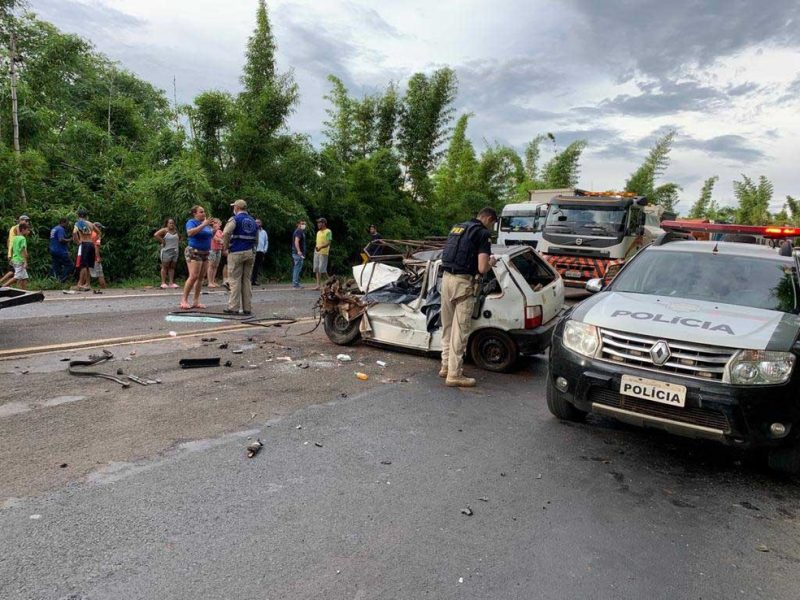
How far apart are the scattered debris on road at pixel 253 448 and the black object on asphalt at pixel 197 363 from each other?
2284 mm

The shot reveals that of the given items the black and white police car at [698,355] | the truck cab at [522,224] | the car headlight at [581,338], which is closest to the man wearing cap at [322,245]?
the truck cab at [522,224]

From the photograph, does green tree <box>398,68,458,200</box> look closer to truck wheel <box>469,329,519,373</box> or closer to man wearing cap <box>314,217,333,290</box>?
man wearing cap <box>314,217,333,290</box>

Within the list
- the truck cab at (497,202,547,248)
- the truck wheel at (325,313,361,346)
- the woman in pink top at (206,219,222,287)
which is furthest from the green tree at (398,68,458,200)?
the truck wheel at (325,313,361,346)

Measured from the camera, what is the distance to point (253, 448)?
379cm

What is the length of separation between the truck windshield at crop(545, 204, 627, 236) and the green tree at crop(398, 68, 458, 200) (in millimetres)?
10443

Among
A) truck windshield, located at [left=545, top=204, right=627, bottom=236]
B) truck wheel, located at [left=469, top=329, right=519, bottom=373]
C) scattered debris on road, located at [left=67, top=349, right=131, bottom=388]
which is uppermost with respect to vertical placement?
truck windshield, located at [left=545, top=204, right=627, bottom=236]

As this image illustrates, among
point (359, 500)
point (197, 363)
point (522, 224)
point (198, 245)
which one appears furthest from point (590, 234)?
point (359, 500)

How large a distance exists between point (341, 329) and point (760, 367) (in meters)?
4.99

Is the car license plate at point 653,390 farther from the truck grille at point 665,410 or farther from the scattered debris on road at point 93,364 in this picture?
the scattered debris on road at point 93,364

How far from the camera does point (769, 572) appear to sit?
270 centimetres

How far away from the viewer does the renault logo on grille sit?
12.1ft

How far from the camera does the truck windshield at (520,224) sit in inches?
746

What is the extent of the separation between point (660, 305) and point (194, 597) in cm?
381

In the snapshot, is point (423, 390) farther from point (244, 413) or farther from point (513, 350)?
point (244, 413)
